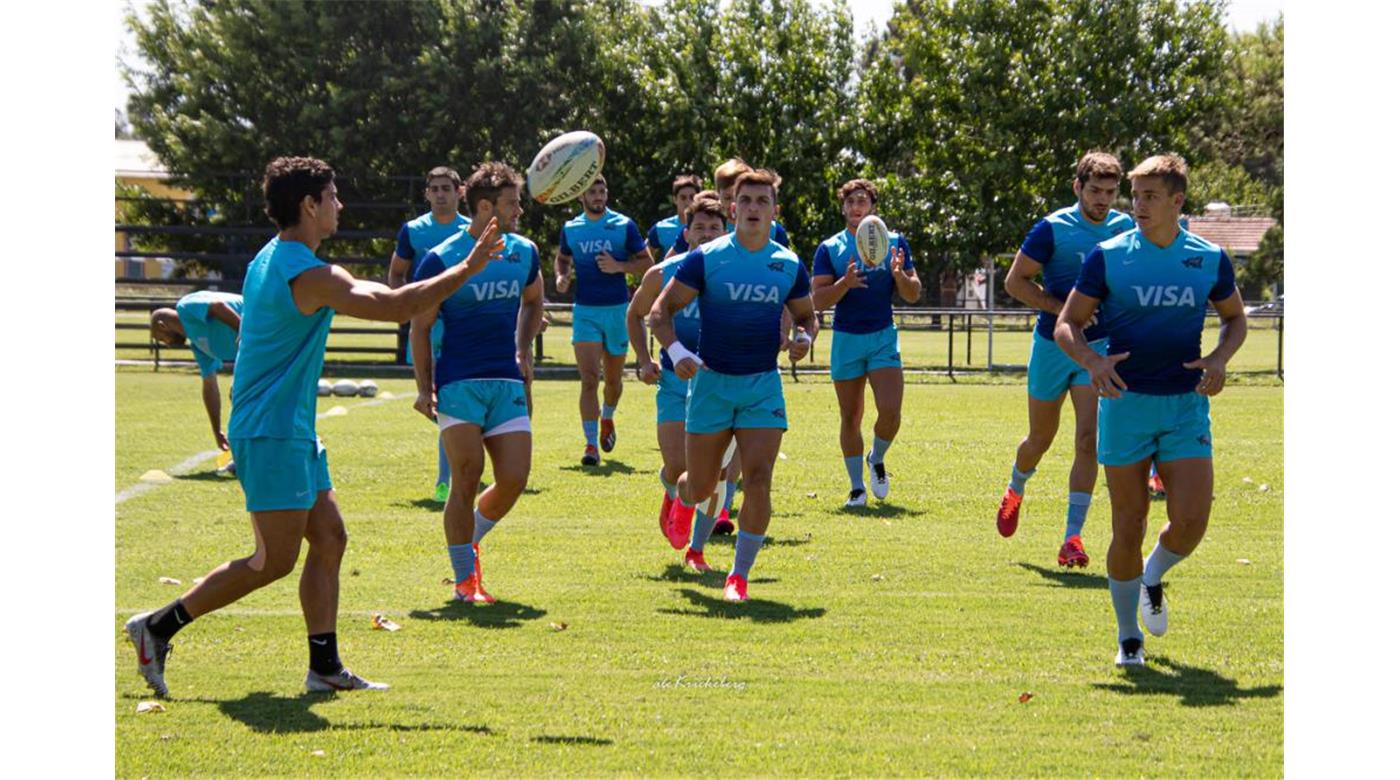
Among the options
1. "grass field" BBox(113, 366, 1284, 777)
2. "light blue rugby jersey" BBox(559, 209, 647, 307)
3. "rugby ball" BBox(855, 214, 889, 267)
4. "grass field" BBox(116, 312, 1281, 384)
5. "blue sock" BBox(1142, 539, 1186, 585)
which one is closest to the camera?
"grass field" BBox(113, 366, 1284, 777)

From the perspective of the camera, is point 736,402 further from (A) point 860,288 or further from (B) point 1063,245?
(A) point 860,288

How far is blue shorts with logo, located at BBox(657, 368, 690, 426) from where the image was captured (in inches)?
426

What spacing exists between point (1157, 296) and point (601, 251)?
8.49 m

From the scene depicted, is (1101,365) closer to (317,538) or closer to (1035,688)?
(1035,688)

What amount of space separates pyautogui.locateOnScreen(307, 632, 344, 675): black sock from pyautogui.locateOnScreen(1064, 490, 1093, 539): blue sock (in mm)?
4891

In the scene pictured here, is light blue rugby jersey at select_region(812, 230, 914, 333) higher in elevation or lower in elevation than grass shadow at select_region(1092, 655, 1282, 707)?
higher

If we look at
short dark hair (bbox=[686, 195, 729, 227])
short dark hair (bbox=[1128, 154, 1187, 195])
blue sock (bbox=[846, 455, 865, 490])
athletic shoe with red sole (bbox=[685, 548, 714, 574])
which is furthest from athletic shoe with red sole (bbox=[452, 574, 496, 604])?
blue sock (bbox=[846, 455, 865, 490])

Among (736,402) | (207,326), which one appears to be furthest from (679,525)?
(207,326)

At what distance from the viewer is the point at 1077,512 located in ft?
32.9

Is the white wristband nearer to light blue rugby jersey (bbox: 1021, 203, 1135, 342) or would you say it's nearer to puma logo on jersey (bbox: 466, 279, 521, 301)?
puma logo on jersey (bbox: 466, 279, 521, 301)

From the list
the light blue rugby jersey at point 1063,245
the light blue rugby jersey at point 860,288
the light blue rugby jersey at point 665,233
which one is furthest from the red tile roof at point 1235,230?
the light blue rugby jersey at point 1063,245

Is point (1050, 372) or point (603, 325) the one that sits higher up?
point (603, 325)

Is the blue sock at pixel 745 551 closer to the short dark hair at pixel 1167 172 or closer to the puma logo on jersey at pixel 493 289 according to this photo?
the puma logo on jersey at pixel 493 289

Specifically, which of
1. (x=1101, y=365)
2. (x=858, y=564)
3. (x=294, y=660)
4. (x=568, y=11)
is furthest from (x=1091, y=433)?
(x=568, y=11)
